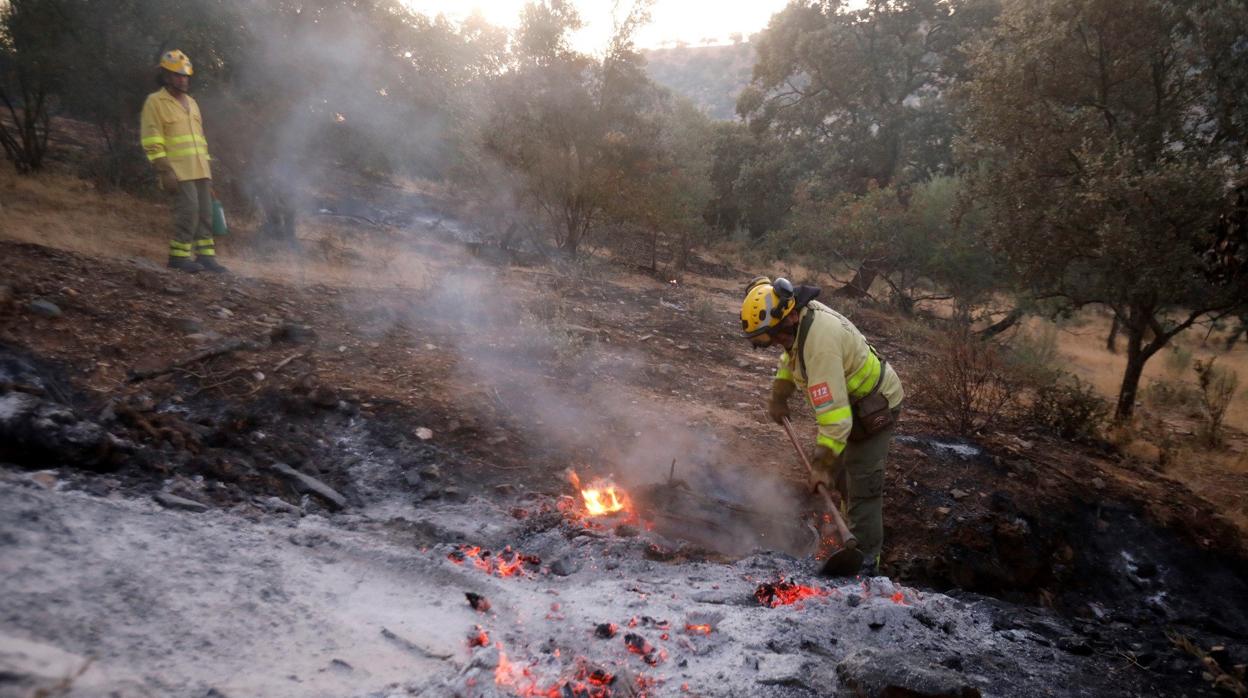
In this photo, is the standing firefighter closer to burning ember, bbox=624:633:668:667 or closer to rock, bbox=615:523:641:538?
rock, bbox=615:523:641:538

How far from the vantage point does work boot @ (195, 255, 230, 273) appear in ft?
22.3

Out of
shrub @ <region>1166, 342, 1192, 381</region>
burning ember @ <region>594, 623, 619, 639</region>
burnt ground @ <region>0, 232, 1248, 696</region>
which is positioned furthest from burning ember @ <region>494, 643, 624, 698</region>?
shrub @ <region>1166, 342, 1192, 381</region>

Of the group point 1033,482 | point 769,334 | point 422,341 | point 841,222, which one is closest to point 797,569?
point 769,334

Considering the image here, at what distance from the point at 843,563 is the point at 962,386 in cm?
370

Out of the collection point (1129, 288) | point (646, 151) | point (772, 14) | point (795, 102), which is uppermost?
point (772, 14)

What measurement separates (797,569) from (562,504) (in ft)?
5.16

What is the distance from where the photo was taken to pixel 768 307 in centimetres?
374

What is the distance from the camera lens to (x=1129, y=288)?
614cm

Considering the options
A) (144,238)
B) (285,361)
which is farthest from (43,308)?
(144,238)

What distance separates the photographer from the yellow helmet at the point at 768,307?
3.74 m

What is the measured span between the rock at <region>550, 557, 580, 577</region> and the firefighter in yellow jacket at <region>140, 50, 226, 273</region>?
527cm

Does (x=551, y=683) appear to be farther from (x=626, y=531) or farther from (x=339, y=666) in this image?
(x=626, y=531)

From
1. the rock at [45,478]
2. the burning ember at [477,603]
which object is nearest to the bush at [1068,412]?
the burning ember at [477,603]

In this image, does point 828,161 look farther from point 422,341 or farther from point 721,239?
point 422,341
